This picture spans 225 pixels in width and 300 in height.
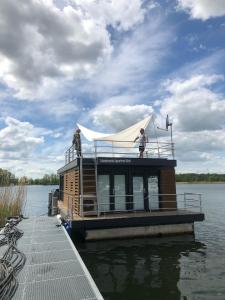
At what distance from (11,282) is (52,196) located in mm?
14745

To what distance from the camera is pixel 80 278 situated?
7.80 metres

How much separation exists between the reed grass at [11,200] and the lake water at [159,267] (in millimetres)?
4885

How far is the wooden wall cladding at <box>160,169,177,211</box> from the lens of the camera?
17.6 meters

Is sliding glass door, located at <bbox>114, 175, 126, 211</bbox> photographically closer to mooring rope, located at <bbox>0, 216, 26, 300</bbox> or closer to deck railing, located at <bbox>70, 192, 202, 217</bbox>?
deck railing, located at <bbox>70, 192, 202, 217</bbox>

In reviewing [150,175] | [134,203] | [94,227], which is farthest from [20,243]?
[150,175]

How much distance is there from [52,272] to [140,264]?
14.6ft

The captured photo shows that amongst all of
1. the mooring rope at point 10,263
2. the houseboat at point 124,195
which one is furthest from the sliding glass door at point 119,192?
the mooring rope at point 10,263

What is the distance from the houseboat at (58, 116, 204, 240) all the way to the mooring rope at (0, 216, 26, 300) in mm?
2559

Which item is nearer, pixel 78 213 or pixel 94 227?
pixel 94 227

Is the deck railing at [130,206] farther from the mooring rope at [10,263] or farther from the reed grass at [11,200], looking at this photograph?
the reed grass at [11,200]

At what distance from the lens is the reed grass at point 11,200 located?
17.3m

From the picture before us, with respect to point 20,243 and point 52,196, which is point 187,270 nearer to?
point 20,243

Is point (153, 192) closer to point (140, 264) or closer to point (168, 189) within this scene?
point (168, 189)

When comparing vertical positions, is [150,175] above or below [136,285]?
above
